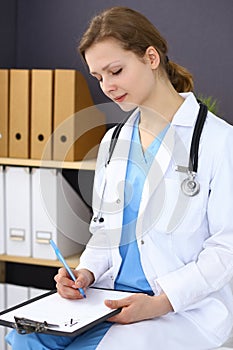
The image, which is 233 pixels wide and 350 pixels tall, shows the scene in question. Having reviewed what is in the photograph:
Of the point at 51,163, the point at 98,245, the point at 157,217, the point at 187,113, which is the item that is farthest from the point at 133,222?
the point at 51,163

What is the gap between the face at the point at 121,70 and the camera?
1448mm

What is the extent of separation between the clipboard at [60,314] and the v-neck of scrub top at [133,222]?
5 centimetres

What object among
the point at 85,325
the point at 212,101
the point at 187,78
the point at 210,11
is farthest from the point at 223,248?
the point at 210,11

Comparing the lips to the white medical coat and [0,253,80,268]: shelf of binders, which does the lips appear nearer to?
the white medical coat

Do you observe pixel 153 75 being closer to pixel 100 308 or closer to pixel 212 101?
pixel 100 308

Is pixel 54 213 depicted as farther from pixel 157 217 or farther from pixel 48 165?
pixel 157 217

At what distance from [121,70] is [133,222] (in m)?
0.34

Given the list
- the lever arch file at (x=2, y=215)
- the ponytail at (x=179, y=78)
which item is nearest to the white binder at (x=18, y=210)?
the lever arch file at (x=2, y=215)

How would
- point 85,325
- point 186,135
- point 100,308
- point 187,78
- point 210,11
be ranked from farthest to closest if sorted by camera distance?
point 210,11, point 187,78, point 186,135, point 100,308, point 85,325

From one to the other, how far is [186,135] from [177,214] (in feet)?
0.59

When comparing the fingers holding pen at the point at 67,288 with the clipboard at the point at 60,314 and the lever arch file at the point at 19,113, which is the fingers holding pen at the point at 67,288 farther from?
the lever arch file at the point at 19,113

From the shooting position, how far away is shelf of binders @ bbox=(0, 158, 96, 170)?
2.29 m

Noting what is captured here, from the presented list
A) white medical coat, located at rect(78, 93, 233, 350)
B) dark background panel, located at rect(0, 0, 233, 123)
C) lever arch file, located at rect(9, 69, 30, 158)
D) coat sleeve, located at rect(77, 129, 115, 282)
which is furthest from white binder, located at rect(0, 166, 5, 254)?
white medical coat, located at rect(78, 93, 233, 350)

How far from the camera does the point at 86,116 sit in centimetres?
248
